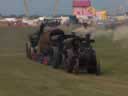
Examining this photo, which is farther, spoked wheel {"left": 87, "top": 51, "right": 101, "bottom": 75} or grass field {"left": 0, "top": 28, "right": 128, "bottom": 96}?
spoked wheel {"left": 87, "top": 51, "right": 101, "bottom": 75}

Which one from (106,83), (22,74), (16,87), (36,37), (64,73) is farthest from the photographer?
(36,37)

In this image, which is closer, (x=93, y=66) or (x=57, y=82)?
(x=57, y=82)

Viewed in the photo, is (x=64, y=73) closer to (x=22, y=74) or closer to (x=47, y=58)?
(x=22, y=74)

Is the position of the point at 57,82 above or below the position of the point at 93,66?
above

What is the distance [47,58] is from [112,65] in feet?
9.12

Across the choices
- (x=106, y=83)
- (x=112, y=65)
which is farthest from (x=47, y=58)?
(x=106, y=83)

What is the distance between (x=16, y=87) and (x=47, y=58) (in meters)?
8.41

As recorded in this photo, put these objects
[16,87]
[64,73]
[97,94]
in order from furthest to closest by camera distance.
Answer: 1. [64,73]
2. [16,87]
3. [97,94]

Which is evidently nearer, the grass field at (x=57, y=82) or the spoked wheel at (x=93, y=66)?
the grass field at (x=57, y=82)

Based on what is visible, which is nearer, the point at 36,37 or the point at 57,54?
the point at 57,54

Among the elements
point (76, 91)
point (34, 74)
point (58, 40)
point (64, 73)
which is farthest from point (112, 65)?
point (76, 91)

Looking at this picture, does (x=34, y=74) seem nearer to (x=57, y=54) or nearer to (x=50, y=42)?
(x=57, y=54)

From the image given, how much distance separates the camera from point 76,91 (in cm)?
1349

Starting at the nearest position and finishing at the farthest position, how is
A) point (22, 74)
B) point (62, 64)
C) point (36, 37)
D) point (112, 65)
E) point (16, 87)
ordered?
point (16, 87), point (22, 74), point (62, 64), point (112, 65), point (36, 37)
